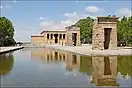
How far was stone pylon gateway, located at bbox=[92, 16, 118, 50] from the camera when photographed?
102ft

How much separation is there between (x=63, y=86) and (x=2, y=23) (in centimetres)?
5662

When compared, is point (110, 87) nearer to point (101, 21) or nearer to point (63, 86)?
point (63, 86)

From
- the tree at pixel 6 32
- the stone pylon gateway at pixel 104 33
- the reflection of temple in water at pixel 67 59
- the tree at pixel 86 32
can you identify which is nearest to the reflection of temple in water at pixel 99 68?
the reflection of temple in water at pixel 67 59

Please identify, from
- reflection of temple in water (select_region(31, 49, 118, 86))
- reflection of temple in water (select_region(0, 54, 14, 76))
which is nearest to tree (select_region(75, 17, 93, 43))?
reflection of temple in water (select_region(31, 49, 118, 86))

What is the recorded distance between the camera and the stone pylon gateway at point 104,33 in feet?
102

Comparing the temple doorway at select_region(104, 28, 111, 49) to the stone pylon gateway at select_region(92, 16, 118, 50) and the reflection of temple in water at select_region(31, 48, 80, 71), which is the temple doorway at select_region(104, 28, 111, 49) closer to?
the stone pylon gateway at select_region(92, 16, 118, 50)

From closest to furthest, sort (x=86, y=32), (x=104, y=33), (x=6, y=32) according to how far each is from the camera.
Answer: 1. (x=104, y=33)
2. (x=6, y=32)
3. (x=86, y=32)

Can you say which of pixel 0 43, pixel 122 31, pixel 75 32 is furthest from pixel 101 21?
pixel 0 43

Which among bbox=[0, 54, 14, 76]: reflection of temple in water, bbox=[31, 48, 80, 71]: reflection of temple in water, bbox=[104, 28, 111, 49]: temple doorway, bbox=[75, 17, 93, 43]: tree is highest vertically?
bbox=[75, 17, 93, 43]: tree

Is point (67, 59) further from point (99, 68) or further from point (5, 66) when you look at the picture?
point (99, 68)

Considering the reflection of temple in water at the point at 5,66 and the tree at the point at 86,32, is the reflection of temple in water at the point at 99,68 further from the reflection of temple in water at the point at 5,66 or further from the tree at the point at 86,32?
the tree at the point at 86,32

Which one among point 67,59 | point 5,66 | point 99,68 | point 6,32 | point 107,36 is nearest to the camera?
point 99,68

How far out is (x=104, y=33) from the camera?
32.2 m

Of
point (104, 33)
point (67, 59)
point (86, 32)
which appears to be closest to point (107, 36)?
point (104, 33)
